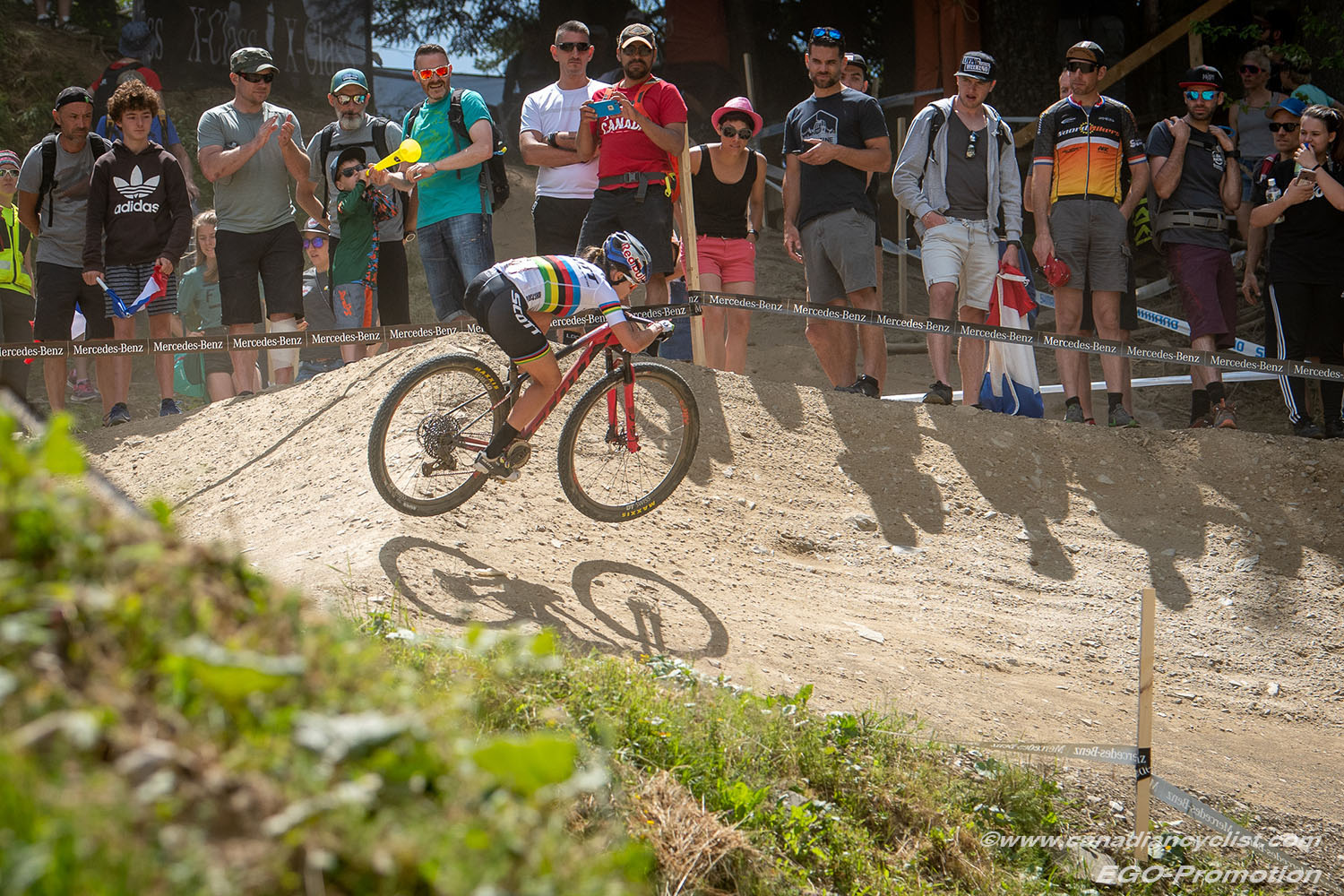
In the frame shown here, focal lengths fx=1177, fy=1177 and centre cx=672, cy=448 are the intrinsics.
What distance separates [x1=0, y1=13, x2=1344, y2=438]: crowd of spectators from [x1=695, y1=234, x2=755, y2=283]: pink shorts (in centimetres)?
1

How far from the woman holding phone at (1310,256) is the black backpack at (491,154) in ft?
18.7

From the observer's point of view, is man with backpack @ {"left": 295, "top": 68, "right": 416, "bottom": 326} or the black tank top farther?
the black tank top

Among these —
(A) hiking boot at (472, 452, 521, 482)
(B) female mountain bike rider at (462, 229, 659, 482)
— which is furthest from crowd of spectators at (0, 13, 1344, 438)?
(A) hiking boot at (472, 452, 521, 482)

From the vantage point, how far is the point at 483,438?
20.6 ft

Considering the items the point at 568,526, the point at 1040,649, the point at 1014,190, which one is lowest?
the point at 1040,649

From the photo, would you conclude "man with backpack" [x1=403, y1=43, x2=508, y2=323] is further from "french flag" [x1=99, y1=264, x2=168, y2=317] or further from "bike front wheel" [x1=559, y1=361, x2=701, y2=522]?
"bike front wheel" [x1=559, y1=361, x2=701, y2=522]

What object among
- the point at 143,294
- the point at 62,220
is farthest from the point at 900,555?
the point at 62,220

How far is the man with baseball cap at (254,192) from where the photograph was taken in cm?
812

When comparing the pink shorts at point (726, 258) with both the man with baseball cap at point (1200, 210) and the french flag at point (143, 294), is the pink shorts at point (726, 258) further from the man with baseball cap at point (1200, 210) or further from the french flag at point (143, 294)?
the french flag at point (143, 294)

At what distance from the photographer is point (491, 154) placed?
26.4ft

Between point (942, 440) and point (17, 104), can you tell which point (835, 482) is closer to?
point (942, 440)

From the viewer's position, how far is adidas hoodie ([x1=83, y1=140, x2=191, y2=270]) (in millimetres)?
8125

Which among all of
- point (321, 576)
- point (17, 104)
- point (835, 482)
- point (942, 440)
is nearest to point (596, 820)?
point (321, 576)

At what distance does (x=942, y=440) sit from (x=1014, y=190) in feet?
6.23
